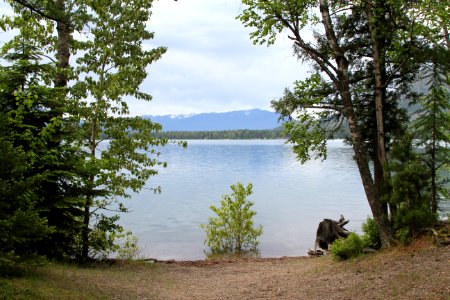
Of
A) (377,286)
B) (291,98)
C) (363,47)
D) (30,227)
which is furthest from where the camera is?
(363,47)

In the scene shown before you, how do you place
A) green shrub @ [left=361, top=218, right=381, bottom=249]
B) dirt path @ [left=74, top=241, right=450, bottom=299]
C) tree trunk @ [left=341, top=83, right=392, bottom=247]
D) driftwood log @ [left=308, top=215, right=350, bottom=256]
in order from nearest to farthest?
dirt path @ [left=74, top=241, right=450, bottom=299] < tree trunk @ [left=341, top=83, right=392, bottom=247] < green shrub @ [left=361, top=218, right=381, bottom=249] < driftwood log @ [left=308, top=215, right=350, bottom=256]

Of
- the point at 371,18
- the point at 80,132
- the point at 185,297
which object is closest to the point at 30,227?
the point at 185,297

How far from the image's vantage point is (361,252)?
40.4 feet

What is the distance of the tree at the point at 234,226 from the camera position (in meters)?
21.1

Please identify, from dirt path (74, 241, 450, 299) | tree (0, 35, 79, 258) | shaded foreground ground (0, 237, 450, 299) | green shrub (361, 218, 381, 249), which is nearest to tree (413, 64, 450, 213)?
green shrub (361, 218, 381, 249)

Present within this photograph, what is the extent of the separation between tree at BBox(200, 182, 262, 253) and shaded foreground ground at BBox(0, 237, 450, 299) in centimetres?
698

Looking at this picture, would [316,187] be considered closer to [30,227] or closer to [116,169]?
[116,169]

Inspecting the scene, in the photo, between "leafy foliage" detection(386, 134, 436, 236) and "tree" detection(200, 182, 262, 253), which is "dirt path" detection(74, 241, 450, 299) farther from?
"tree" detection(200, 182, 262, 253)

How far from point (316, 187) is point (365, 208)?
1838 centimetres

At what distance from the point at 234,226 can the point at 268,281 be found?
9918mm

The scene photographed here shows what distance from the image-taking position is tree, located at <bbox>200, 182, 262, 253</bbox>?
21.1 meters

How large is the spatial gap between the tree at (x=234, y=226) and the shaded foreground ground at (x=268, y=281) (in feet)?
22.9

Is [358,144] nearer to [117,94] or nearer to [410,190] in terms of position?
[410,190]

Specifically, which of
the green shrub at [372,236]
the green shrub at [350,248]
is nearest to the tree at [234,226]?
the green shrub at [372,236]
